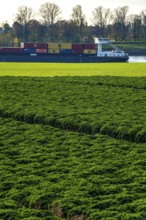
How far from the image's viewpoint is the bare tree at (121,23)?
4665 inches

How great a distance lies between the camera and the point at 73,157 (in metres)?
11.2

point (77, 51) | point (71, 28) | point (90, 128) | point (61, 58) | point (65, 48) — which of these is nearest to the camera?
point (90, 128)

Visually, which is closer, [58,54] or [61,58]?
[61,58]

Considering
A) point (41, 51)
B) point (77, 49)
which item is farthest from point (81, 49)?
point (41, 51)

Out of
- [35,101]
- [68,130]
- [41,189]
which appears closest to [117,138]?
[68,130]

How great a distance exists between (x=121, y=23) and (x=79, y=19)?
9.89 metres

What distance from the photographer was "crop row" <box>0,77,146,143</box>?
14.6 m

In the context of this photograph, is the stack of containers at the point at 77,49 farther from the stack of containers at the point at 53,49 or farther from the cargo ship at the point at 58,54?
the stack of containers at the point at 53,49

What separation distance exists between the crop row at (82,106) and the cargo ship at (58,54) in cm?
4916

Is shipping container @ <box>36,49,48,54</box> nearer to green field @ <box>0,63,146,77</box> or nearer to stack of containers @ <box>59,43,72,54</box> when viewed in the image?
stack of containers @ <box>59,43,72,54</box>

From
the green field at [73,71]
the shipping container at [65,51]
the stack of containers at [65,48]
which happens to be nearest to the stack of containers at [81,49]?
the stack of containers at [65,48]

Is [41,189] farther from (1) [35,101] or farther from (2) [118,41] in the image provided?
(2) [118,41]

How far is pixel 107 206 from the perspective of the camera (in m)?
8.25

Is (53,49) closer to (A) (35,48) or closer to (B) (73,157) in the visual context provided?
(A) (35,48)
